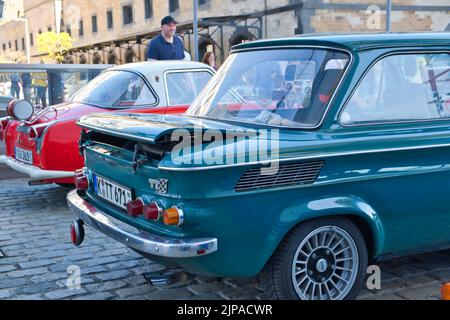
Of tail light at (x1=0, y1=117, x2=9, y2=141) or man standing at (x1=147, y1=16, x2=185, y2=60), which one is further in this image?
man standing at (x1=147, y1=16, x2=185, y2=60)

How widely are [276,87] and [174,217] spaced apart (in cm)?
122

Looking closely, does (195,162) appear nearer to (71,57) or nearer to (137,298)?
(137,298)

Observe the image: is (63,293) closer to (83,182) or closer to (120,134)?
(83,182)

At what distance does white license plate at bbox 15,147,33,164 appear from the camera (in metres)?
6.54

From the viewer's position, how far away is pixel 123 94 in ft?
22.1

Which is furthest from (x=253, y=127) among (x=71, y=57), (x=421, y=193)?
(x=71, y=57)

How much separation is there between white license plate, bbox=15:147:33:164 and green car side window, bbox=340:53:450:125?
4.25m

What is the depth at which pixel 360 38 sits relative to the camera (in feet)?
12.1

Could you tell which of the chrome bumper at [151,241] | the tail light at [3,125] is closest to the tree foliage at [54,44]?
the tail light at [3,125]

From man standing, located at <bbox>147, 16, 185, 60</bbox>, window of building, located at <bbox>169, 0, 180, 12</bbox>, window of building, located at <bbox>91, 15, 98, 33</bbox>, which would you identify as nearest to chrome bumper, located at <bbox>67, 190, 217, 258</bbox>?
man standing, located at <bbox>147, 16, 185, 60</bbox>

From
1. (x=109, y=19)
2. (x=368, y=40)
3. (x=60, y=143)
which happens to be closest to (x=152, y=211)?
(x=368, y=40)

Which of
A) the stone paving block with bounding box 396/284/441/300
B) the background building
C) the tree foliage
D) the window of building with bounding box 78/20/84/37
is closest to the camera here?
the stone paving block with bounding box 396/284/441/300

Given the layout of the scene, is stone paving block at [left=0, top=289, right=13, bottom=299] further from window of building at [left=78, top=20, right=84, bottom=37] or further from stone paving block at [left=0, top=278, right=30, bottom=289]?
window of building at [left=78, top=20, right=84, bottom=37]

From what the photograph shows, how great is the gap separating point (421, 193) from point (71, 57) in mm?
47731
